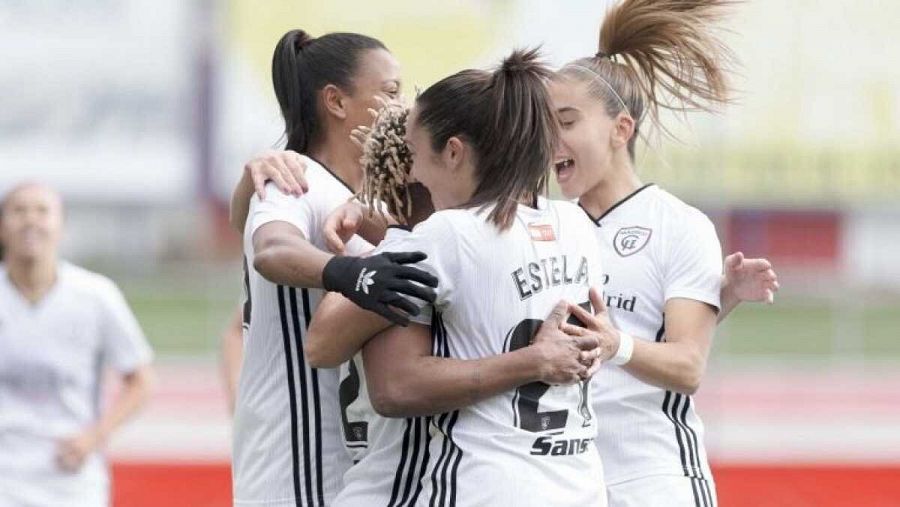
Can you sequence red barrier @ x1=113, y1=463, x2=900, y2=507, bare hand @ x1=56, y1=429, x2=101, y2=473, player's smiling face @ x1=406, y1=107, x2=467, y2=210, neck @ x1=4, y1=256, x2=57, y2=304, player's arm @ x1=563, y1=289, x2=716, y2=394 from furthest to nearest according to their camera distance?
red barrier @ x1=113, y1=463, x2=900, y2=507
neck @ x1=4, y1=256, x2=57, y2=304
bare hand @ x1=56, y1=429, x2=101, y2=473
player's arm @ x1=563, y1=289, x2=716, y2=394
player's smiling face @ x1=406, y1=107, x2=467, y2=210

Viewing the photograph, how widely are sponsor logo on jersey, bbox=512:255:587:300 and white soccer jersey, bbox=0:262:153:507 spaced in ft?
12.1

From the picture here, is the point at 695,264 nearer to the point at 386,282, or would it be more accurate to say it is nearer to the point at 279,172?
the point at 279,172

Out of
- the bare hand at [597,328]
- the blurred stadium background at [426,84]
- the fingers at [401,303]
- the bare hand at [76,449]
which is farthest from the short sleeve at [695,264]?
the blurred stadium background at [426,84]

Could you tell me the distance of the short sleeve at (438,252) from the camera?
3.29 meters

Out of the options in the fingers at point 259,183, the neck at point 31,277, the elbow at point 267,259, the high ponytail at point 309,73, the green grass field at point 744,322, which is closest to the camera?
the elbow at point 267,259

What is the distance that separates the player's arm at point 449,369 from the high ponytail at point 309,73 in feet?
2.78

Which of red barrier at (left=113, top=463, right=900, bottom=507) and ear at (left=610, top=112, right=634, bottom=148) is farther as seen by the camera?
red barrier at (left=113, top=463, right=900, bottom=507)

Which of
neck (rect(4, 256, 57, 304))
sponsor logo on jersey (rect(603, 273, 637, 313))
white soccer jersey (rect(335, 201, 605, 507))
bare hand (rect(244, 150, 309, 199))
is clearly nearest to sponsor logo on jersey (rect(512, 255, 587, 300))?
white soccer jersey (rect(335, 201, 605, 507))

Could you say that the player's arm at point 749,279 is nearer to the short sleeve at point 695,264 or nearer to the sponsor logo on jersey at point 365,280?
Result: the short sleeve at point 695,264

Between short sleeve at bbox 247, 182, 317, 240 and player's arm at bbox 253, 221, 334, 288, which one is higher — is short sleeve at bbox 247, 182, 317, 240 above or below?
above

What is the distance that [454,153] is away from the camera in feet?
11.0

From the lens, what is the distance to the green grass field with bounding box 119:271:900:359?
24312mm

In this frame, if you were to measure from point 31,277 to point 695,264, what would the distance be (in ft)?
11.6

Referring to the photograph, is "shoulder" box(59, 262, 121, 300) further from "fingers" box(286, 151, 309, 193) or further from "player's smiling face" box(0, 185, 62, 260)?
"fingers" box(286, 151, 309, 193)
